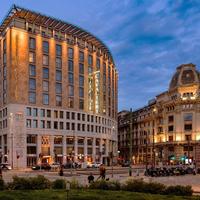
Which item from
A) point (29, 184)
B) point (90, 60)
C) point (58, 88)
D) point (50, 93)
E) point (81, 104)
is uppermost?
point (90, 60)

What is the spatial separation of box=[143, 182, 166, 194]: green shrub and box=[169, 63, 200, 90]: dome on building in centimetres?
11883

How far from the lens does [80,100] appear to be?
420ft

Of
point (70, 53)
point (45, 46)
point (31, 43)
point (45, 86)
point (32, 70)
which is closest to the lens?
point (32, 70)

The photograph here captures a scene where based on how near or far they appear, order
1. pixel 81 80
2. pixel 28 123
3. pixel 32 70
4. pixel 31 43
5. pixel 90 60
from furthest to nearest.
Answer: pixel 90 60
pixel 81 80
pixel 31 43
pixel 32 70
pixel 28 123

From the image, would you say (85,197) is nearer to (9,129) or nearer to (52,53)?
(9,129)

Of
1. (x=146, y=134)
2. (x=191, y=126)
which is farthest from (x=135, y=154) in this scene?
(x=191, y=126)

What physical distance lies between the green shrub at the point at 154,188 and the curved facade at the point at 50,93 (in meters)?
77.4

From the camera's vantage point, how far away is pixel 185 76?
146m

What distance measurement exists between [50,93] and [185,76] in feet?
179

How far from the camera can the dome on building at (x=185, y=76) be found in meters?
143

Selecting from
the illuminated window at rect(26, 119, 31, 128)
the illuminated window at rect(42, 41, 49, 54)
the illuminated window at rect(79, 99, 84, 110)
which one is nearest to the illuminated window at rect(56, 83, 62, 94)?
the illuminated window at rect(79, 99, 84, 110)

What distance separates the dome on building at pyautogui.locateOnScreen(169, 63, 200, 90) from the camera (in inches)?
5625

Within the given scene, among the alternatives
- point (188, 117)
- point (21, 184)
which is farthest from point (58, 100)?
point (21, 184)

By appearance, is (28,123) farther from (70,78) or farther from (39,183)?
(39,183)
